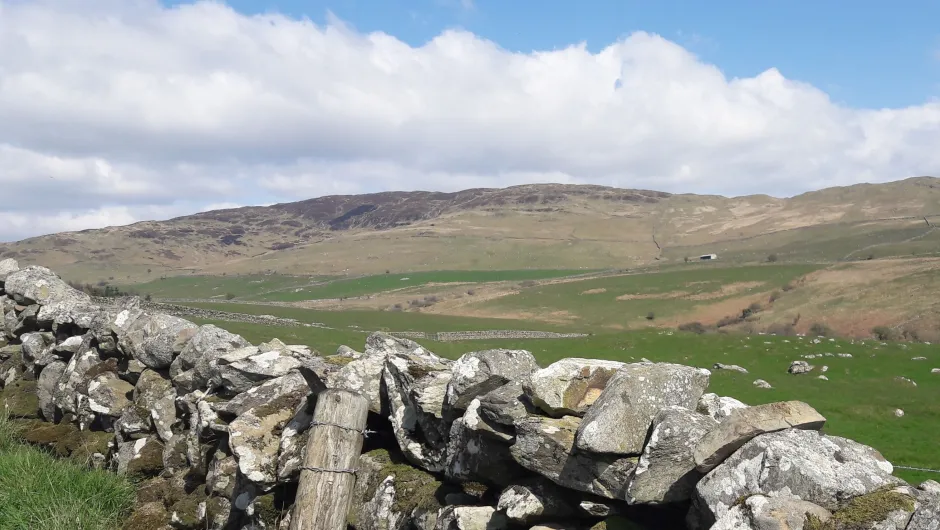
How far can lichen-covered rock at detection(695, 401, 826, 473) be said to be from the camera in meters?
5.29

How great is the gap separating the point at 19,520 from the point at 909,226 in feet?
573

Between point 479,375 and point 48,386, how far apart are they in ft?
37.8

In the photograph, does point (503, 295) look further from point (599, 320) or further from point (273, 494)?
point (273, 494)

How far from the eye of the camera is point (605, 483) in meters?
5.73

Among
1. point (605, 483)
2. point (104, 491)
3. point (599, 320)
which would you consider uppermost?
point (605, 483)

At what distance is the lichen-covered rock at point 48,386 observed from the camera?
13523 millimetres

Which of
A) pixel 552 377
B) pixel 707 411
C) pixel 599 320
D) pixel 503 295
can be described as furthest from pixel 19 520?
pixel 503 295

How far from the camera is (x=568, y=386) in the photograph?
21.5 ft

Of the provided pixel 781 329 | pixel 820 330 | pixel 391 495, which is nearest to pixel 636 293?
pixel 781 329

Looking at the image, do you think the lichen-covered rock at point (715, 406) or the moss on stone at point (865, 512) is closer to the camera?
the moss on stone at point (865, 512)

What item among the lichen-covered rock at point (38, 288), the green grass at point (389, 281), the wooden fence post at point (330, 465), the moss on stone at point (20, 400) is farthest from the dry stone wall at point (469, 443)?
the green grass at point (389, 281)

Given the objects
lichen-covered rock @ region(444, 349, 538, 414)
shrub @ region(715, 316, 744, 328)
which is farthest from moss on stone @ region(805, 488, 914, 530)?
shrub @ region(715, 316, 744, 328)

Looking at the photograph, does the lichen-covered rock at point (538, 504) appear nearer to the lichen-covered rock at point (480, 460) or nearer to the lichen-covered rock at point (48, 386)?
the lichen-covered rock at point (480, 460)

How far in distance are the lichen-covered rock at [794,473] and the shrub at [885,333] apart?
48814 millimetres
